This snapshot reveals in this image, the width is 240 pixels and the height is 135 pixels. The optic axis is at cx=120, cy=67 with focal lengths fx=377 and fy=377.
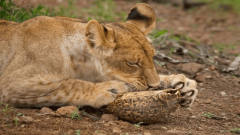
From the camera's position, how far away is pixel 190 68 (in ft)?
18.9

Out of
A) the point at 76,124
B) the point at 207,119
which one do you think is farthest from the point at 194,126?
the point at 76,124

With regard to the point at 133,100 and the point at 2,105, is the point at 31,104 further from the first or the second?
the point at 133,100

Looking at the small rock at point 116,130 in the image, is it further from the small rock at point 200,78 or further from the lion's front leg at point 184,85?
the small rock at point 200,78

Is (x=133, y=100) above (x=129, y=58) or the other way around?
the other way around

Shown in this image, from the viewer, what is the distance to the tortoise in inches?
131

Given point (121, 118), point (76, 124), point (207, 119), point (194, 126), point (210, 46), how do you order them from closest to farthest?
1. point (76, 124)
2. point (121, 118)
3. point (194, 126)
4. point (207, 119)
5. point (210, 46)

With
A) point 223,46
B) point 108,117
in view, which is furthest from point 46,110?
point 223,46

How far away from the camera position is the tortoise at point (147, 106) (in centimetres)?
333

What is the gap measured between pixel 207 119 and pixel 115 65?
1.17 meters

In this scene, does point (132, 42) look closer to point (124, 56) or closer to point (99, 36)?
point (124, 56)

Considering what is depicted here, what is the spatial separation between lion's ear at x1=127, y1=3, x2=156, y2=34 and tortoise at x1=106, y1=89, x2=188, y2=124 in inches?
48.4

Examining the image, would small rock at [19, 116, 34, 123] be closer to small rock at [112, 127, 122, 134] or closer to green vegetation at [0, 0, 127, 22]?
small rock at [112, 127, 122, 134]

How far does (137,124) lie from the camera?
3367 millimetres

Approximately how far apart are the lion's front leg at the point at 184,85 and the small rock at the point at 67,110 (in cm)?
117
